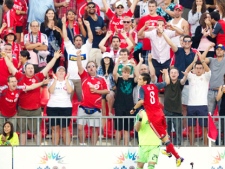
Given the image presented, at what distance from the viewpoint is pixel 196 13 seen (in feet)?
105

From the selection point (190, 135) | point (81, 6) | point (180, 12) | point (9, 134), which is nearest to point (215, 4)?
point (180, 12)

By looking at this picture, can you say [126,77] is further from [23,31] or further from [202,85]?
[23,31]

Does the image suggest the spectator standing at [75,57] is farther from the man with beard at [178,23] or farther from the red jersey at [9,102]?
the man with beard at [178,23]

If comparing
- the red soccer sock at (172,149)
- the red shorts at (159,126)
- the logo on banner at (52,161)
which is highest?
the red shorts at (159,126)

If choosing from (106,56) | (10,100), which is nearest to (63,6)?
(106,56)

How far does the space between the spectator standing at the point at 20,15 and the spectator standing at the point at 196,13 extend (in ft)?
15.0

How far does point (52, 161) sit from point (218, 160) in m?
3.99

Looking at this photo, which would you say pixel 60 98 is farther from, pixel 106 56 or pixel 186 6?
pixel 186 6

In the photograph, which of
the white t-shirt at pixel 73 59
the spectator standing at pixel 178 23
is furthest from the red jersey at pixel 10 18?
the spectator standing at pixel 178 23

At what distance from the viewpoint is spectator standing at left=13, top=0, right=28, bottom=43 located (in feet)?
106

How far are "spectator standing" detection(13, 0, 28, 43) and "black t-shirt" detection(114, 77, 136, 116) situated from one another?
14.0 ft

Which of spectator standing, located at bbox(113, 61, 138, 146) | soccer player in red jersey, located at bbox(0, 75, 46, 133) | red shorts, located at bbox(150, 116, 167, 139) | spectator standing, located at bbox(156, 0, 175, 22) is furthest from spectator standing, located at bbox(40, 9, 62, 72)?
red shorts, located at bbox(150, 116, 167, 139)

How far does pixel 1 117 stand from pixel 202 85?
16.5ft

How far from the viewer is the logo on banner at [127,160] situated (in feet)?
92.2
